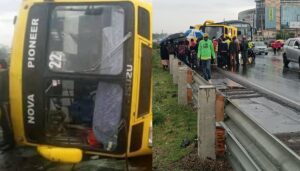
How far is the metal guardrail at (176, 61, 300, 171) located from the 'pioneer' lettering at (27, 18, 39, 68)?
2416 millimetres

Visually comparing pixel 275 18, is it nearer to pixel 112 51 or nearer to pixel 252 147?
pixel 112 51

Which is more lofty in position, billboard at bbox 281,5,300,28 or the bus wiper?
billboard at bbox 281,5,300,28

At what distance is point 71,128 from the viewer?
19.2 ft

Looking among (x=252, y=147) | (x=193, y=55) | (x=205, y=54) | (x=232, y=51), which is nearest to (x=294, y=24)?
(x=232, y=51)

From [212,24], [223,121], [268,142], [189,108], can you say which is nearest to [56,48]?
[223,121]

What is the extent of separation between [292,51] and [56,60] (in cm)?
2210

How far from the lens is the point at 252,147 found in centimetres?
487

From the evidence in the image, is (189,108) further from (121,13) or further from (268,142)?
(268,142)

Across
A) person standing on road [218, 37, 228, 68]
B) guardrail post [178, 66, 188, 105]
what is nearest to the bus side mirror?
guardrail post [178, 66, 188, 105]

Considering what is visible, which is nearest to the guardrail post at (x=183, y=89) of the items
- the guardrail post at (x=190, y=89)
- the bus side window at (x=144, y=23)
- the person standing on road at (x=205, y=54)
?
the guardrail post at (x=190, y=89)

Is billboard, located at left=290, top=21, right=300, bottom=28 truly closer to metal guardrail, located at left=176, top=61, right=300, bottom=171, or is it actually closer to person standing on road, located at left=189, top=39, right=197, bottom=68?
person standing on road, located at left=189, top=39, right=197, bottom=68

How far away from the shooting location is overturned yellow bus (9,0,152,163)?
18.4 ft

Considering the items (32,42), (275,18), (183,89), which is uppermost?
(275,18)

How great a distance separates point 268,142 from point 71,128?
2441mm
